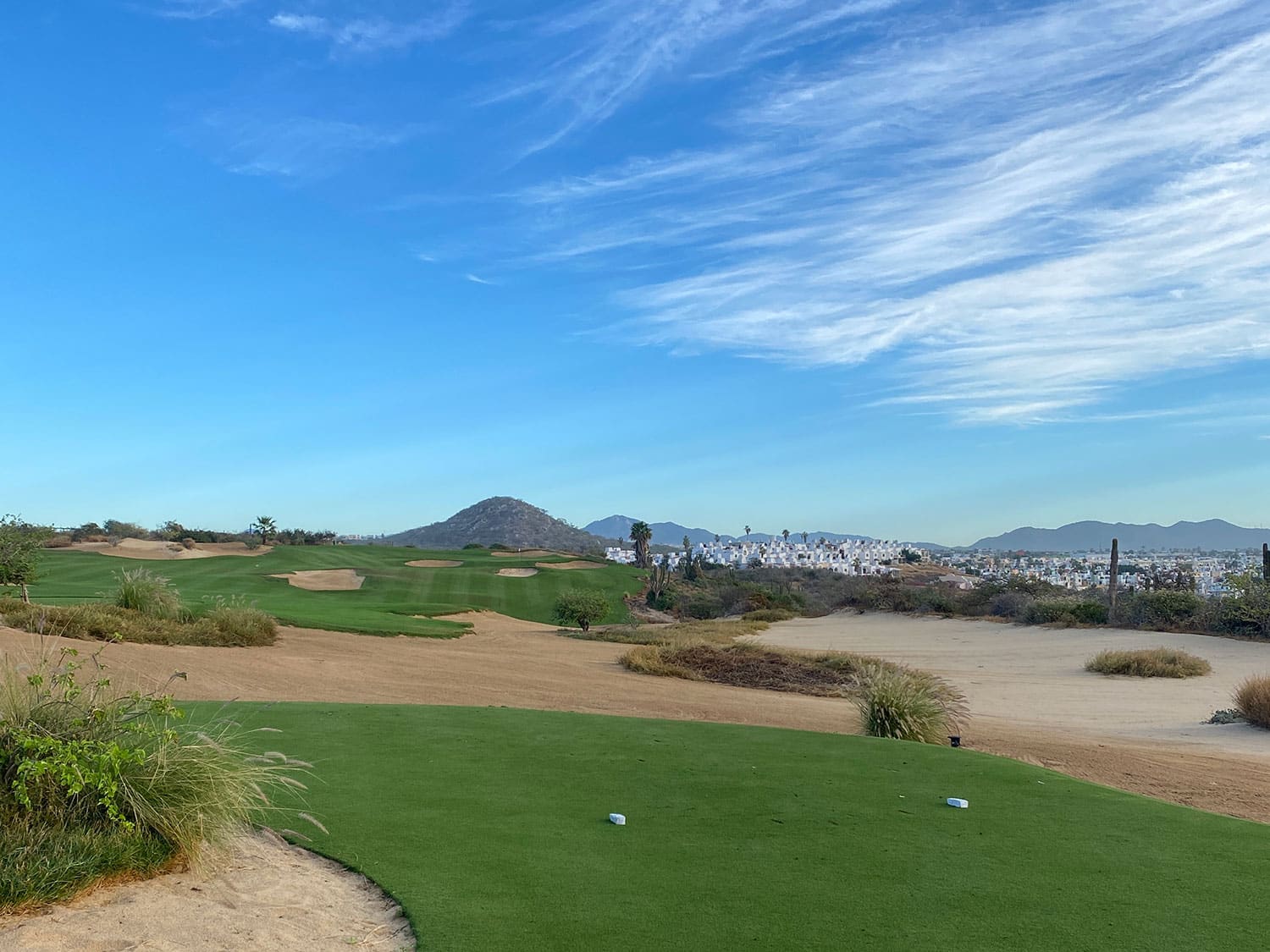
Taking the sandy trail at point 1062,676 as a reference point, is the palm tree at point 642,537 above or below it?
above

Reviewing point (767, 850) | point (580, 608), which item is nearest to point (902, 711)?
point (767, 850)

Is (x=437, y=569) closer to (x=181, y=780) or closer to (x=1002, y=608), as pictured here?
(x=1002, y=608)

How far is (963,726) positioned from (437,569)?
45.9 metres

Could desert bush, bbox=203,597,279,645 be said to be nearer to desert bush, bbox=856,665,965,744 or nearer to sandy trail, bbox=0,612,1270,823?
sandy trail, bbox=0,612,1270,823

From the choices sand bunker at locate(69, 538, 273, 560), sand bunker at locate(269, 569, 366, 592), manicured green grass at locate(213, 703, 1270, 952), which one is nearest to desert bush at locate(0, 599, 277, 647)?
manicured green grass at locate(213, 703, 1270, 952)

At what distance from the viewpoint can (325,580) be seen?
159ft

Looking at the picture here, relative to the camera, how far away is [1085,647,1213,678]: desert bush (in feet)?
77.2

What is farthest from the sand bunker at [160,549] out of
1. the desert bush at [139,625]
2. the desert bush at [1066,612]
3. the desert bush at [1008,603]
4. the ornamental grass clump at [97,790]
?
the ornamental grass clump at [97,790]

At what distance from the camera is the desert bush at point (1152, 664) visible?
77.2ft

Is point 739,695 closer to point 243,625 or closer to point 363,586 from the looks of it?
point 243,625

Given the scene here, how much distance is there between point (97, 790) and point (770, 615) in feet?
139

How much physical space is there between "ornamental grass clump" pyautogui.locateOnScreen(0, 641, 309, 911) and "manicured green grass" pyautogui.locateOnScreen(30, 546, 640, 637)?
20.7 m

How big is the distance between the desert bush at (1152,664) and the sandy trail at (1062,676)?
0.39 metres

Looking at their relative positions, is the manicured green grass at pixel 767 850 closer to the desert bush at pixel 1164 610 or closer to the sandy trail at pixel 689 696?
the sandy trail at pixel 689 696
